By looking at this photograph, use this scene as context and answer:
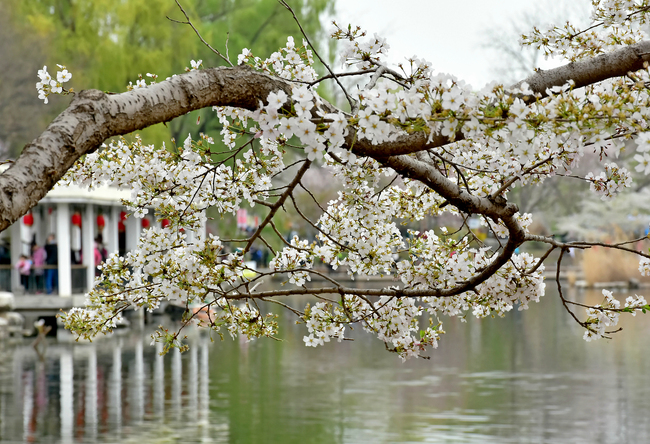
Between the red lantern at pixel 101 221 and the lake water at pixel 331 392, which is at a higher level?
the red lantern at pixel 101 221

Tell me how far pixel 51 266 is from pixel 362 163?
17597 millimetres

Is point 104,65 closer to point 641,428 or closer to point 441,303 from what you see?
point 641,428

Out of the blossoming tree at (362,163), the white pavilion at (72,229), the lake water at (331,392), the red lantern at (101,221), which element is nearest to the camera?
the blossoming tree at (362,163)

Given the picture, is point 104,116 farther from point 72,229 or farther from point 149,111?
point 72,229

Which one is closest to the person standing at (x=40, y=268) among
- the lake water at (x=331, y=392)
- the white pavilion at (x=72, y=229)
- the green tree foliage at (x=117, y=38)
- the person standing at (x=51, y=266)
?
the person standing at (x=51, y=266)

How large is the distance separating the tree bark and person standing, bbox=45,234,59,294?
18.6 meters

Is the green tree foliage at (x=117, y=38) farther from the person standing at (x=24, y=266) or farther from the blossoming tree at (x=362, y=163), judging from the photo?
the blossoming tree at (x=362, y=163)

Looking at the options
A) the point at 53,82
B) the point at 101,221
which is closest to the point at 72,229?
the point at 101,221

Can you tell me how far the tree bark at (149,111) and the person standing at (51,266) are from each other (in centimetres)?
1864

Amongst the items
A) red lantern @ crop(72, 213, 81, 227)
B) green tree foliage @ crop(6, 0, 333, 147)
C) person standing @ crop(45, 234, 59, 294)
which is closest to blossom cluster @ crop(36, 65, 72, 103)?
person standing @ crop(45, 234, 59, 294)

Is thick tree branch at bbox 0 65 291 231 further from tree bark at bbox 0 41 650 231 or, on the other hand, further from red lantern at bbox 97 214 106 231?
red lantern at bbox 97 214 106 231

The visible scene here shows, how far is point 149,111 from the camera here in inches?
112

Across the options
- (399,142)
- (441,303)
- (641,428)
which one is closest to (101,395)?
(641,428)

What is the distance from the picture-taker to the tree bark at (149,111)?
2354mm
